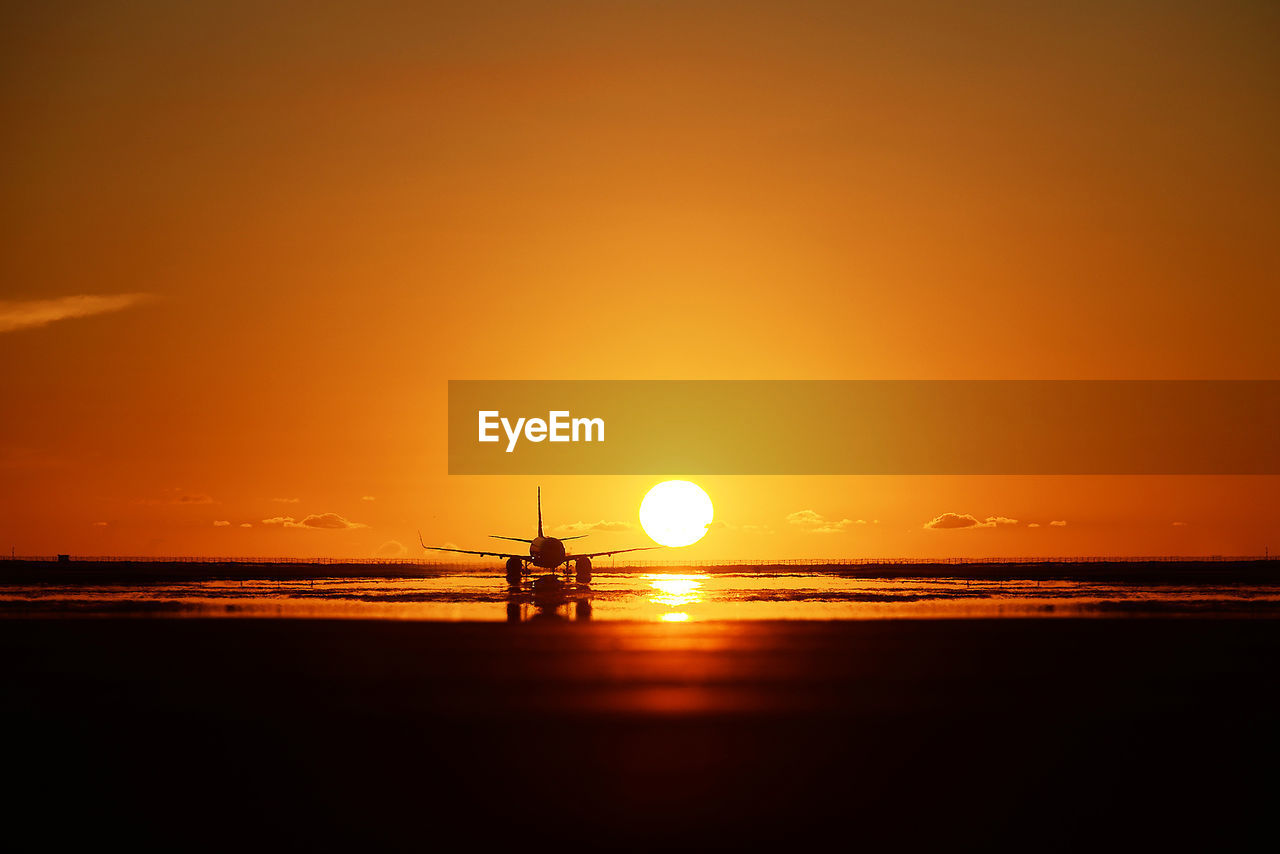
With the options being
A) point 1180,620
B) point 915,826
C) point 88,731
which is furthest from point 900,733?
point 1180,620

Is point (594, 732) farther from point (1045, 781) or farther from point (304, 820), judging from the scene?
point (1045, 781)

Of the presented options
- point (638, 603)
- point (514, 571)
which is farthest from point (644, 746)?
point (514, 571)

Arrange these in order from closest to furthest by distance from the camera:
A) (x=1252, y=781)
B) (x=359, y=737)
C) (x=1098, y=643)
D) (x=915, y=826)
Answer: (x=915, y=826) < (x=1252, y=781) < (x=359, y=737) < (x=1098, y=643)

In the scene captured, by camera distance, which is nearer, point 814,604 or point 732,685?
point 732,685

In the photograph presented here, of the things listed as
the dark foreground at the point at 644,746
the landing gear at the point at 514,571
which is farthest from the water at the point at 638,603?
the dark foreground at the point at 644,746

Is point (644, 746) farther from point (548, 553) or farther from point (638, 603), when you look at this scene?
point (548, 553)

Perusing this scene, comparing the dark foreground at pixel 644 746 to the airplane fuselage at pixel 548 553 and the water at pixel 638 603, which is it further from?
the airplane fuselage at pixel 548 553
